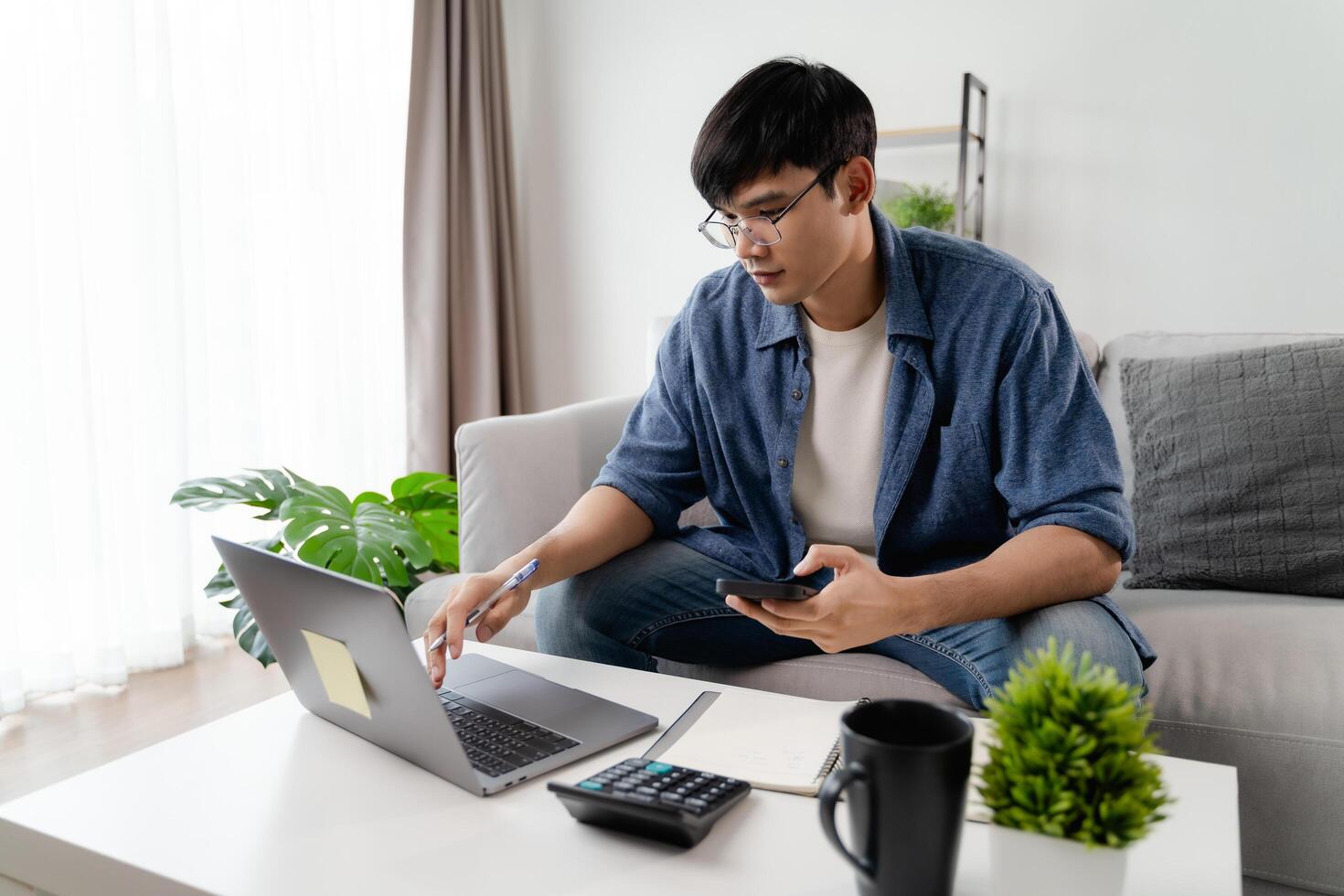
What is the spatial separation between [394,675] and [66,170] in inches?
72.4

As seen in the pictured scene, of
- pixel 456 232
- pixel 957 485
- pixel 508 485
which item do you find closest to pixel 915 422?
pixel 957 485

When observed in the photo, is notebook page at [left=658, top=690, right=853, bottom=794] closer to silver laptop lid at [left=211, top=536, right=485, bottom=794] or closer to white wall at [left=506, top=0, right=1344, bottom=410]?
silver laptop lid at [left=211, top=536, right=485, bottom=794]

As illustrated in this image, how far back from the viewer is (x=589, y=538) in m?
1.30

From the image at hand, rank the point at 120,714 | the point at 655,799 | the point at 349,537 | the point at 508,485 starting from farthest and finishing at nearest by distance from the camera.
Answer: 1. the point at 120,714
2. the point at 349,537
3. the point at 508,485
4. the point at 655,799

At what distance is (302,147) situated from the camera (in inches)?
105

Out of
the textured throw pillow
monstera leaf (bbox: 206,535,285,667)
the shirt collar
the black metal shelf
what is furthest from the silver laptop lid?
the black metal shelf

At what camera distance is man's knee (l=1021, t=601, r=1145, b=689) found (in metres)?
1.03

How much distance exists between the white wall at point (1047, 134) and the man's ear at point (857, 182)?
4.77 feet

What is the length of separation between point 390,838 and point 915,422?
80cm

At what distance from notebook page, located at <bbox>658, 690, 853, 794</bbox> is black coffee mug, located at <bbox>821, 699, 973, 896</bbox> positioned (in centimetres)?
21

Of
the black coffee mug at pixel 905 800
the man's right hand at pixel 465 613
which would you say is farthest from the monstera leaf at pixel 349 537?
the black coffee mug at pixel 905 800

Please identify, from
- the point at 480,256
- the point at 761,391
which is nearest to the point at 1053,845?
the point at 761,391

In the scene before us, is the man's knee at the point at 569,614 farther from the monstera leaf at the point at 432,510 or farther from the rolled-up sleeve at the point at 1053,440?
the monstera leaf at the point at 432,510

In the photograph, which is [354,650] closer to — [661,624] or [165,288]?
[661,624]
